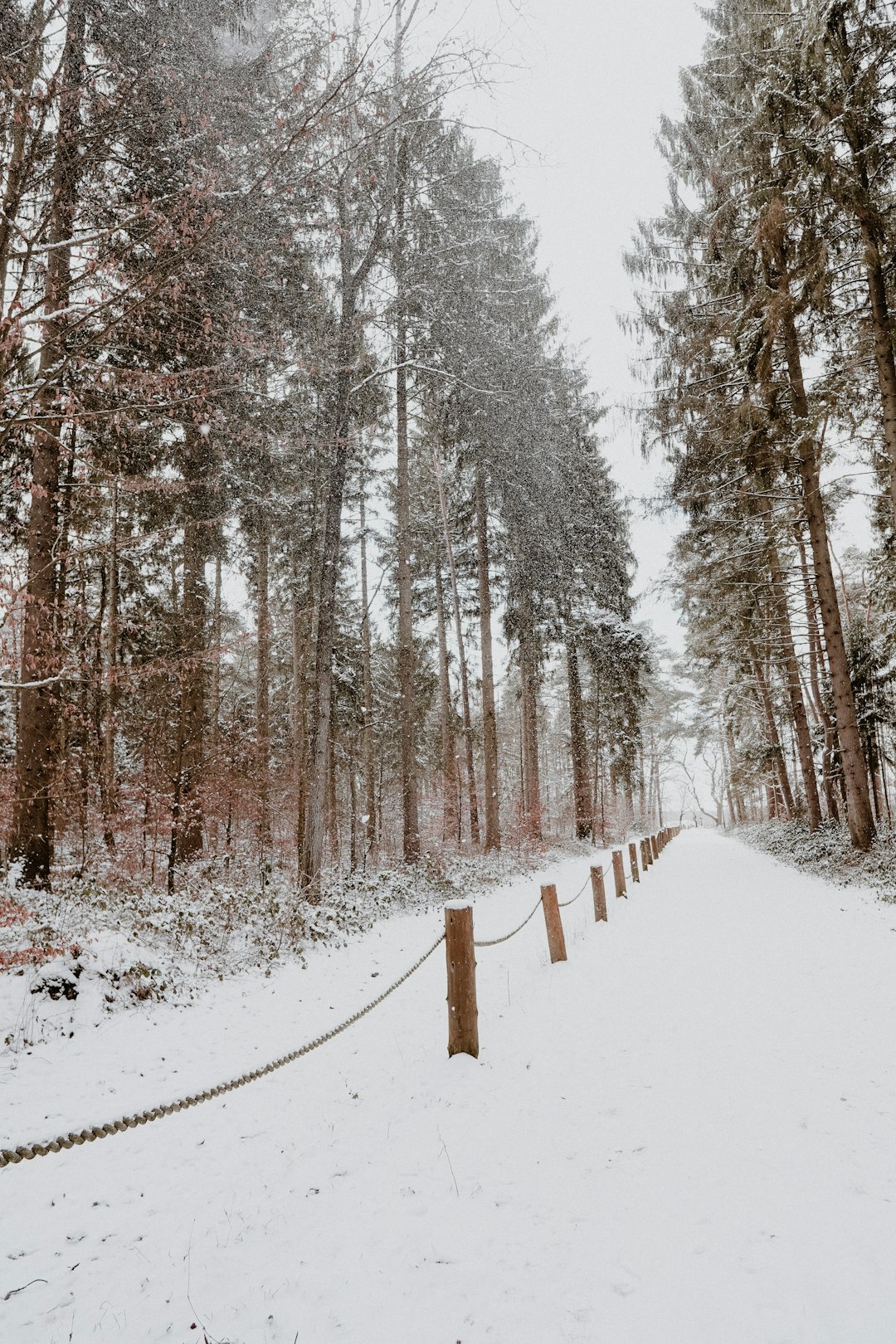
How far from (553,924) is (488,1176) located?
155 inches

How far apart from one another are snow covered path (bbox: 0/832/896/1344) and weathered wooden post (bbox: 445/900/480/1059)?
201 millimetres

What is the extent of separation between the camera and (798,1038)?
4.36 metres

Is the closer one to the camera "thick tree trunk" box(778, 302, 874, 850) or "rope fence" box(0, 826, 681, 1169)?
"rope fence" box(0, 826, 681, 1169)

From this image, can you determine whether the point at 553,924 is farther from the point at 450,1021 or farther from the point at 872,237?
the point at 872,237

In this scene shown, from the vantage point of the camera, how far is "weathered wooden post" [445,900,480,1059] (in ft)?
14.4

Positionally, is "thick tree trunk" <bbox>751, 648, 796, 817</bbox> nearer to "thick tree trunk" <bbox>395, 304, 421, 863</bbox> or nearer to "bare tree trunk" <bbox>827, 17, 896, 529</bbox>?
"bare tree trunk" <bbox>827, 17, 896, 529</bbox>

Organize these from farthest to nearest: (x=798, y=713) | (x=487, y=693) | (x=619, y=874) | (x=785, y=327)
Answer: (x=487, y=693) → (x=798, y=713) → (x=785, y=327) → (x=619, y=874)

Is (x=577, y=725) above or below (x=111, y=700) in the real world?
below

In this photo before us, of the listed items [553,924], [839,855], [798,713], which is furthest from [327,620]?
[798,713]

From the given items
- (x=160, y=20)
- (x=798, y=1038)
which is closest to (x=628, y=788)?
(x=798, y=1038)

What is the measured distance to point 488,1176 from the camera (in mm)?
3051

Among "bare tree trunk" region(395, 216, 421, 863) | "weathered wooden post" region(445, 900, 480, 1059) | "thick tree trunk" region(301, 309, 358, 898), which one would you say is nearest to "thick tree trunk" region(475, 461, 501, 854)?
"bare tree trunk" region(395, 216, 421, 863)

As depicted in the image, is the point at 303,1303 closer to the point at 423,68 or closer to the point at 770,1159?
the point at 770,1159

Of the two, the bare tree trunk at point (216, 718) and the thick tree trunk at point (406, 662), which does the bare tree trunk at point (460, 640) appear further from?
the bare tree trunk at point (216, 718)
